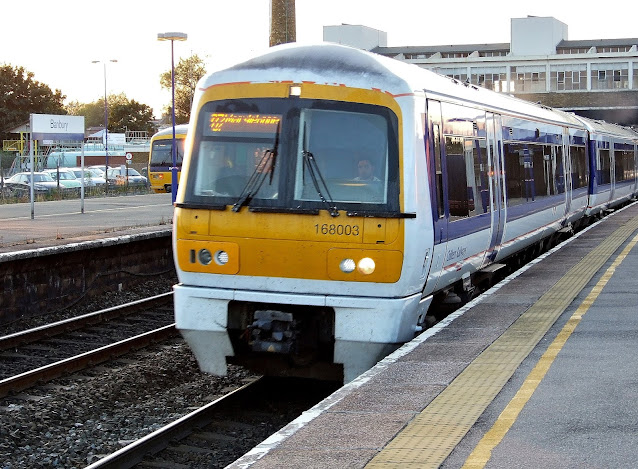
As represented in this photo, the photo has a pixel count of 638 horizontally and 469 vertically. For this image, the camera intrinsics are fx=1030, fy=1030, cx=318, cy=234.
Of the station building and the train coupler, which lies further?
the station building

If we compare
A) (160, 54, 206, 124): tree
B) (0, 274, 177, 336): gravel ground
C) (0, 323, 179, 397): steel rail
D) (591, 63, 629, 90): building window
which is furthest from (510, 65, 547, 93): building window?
(0, 323, 179, 397): steel rail

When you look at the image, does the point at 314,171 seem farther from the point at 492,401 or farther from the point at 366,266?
the point at 492,401

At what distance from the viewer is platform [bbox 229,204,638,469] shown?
5.33 m

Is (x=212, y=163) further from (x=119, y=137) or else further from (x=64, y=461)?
(x=119, y=137)

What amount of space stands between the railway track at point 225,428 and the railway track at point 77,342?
6.76ft

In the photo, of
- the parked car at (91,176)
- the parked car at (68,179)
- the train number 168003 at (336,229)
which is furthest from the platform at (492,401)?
the parked car at (91,176)

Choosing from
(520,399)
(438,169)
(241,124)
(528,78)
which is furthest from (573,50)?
(520,399)

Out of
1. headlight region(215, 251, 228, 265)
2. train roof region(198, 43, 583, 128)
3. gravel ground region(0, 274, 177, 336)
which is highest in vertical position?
train roof region(198, 43, 583, 128)

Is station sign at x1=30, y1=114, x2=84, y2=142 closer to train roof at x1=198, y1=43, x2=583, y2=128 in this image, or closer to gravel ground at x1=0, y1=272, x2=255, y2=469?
gravel ground at x1=0, y1=272, x2=255, y2=469

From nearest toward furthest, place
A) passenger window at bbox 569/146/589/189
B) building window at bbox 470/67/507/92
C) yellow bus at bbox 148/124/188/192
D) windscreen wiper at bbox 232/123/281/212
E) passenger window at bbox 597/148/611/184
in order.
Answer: windscreen wiper at bbox 232/123/281/212 → passenger window at bbox 569/146/589/189 → passenger window at bbox 597/148/611/184 → yellow bus at bbox 148/124/188/192 → building window at bbox 470/67/507/92

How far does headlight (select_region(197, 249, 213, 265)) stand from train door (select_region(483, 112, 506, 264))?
430cm

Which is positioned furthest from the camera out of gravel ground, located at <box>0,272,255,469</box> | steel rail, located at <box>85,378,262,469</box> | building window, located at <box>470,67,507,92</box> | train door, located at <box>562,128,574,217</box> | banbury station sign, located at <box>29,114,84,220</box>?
building window, located at <box>470,67,507,92</box>

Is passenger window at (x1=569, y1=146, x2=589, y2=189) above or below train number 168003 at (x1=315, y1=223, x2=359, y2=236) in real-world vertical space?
above

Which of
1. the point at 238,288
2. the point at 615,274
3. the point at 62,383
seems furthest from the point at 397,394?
the point at 615,274
